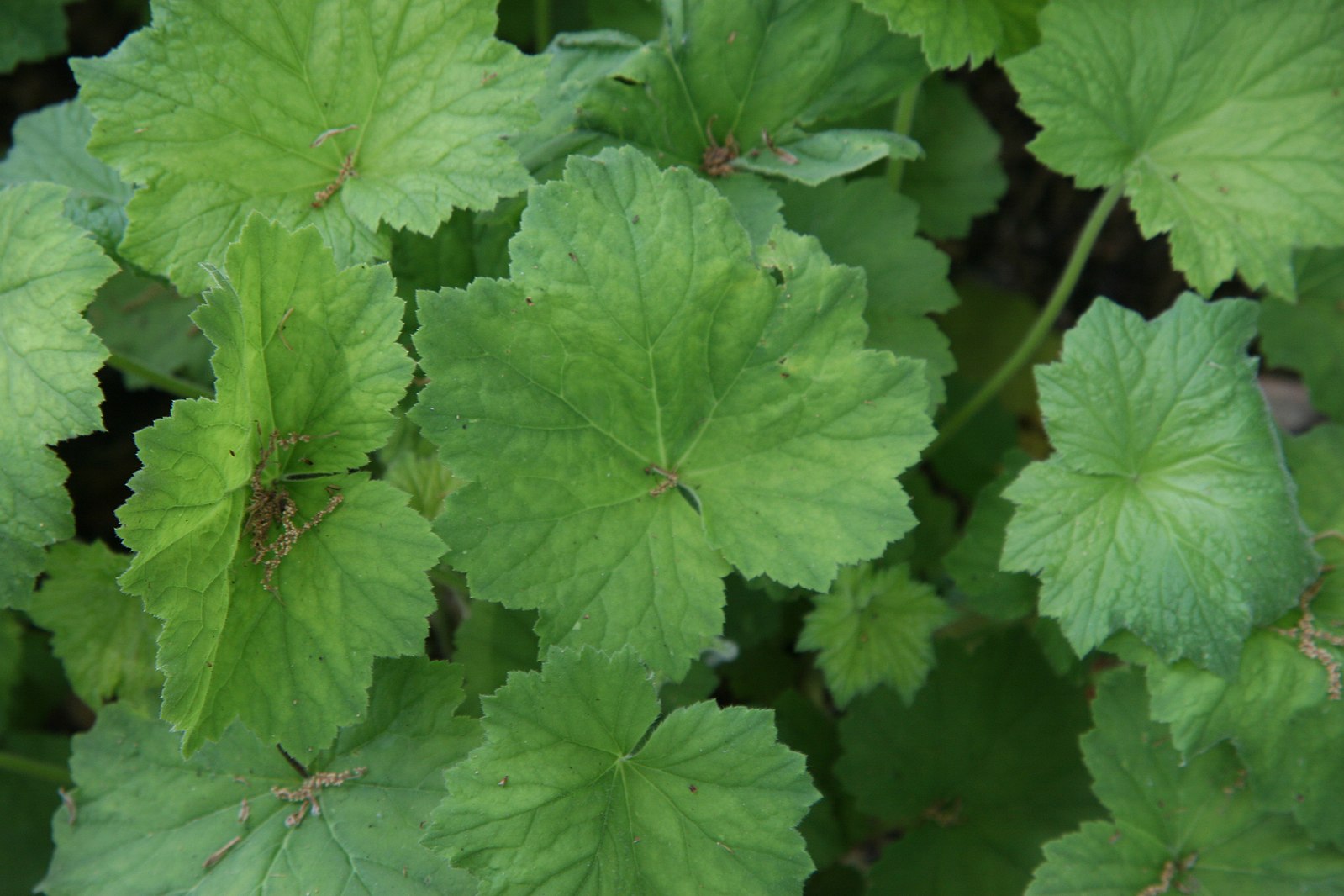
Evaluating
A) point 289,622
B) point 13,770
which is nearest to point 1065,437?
point 289,622

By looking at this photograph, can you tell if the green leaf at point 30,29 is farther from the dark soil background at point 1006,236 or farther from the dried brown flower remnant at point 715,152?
the dried brown flower remnant at point 715,152

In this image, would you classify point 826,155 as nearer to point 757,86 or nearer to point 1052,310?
point 757,86

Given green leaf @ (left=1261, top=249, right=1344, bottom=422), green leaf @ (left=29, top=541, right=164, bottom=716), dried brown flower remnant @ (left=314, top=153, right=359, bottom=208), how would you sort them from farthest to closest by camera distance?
green leaf @ (left=1261, top=249, right=1344, bottom=422)
green leaf @ (left=29, top=541, right=164, bottom=716)
dried brown flower remnant @ (left=314, top=153, right=359, bottom=208)

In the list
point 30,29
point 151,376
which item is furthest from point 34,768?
point 30,29

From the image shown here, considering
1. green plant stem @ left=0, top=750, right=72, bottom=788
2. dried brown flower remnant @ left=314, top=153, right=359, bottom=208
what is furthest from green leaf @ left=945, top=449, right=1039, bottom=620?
green plant stem @ left=0, top=750, right=72, bottom=788

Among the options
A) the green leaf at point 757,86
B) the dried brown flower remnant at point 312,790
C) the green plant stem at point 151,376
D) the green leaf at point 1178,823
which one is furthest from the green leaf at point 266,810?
the green leaf at point 1178,823

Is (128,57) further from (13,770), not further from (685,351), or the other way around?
(13,770)

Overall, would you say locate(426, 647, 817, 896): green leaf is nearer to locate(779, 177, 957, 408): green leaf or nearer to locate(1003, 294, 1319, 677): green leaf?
locate(1003, 294, 1319, 677): green leaf
